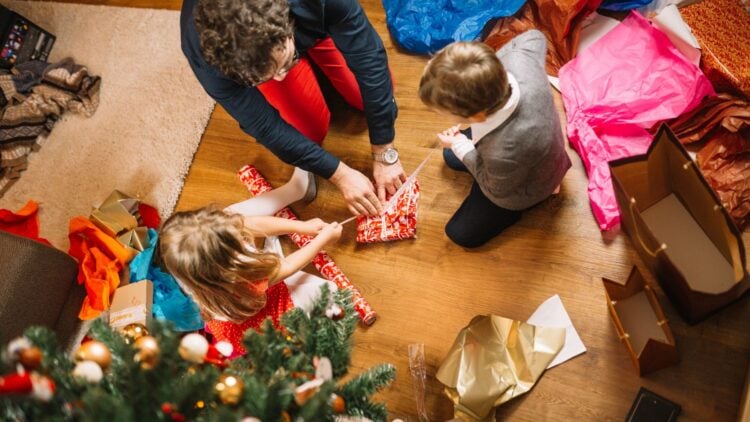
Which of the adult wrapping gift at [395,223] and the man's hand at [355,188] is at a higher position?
the man's hand at [355,188]

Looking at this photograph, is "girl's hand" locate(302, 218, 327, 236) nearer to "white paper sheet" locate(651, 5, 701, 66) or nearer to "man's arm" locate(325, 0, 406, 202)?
"man's arm" locate(325, 0, 406, 202)

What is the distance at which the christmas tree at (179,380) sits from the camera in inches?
27.8

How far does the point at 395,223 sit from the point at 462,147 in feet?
1.07

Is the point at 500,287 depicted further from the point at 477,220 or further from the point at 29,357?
the point at 29,357

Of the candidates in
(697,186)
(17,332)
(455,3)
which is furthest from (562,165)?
(17,332)

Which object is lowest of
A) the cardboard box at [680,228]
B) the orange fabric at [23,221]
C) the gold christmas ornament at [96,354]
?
the orange fabric at [23,221]

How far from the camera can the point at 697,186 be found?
125 cm

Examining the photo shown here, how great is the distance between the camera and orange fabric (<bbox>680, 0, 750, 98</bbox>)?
1.42 metres

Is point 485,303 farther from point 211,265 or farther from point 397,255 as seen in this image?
point 211,265

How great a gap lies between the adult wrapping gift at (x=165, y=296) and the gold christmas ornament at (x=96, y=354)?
83cm

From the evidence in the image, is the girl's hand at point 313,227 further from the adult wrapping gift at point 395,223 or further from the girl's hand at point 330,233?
the adult wrapping gift at point 395,223

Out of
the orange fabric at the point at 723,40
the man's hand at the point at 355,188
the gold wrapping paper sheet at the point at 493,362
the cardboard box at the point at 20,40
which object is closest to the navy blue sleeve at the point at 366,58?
the man's hand at the point at 355,188

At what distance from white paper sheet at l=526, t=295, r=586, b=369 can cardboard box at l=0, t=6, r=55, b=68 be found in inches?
86.2

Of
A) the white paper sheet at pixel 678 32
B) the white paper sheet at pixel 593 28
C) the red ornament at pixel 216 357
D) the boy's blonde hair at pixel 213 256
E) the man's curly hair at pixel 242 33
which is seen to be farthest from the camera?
the white paper sheet at pixel 593 28
